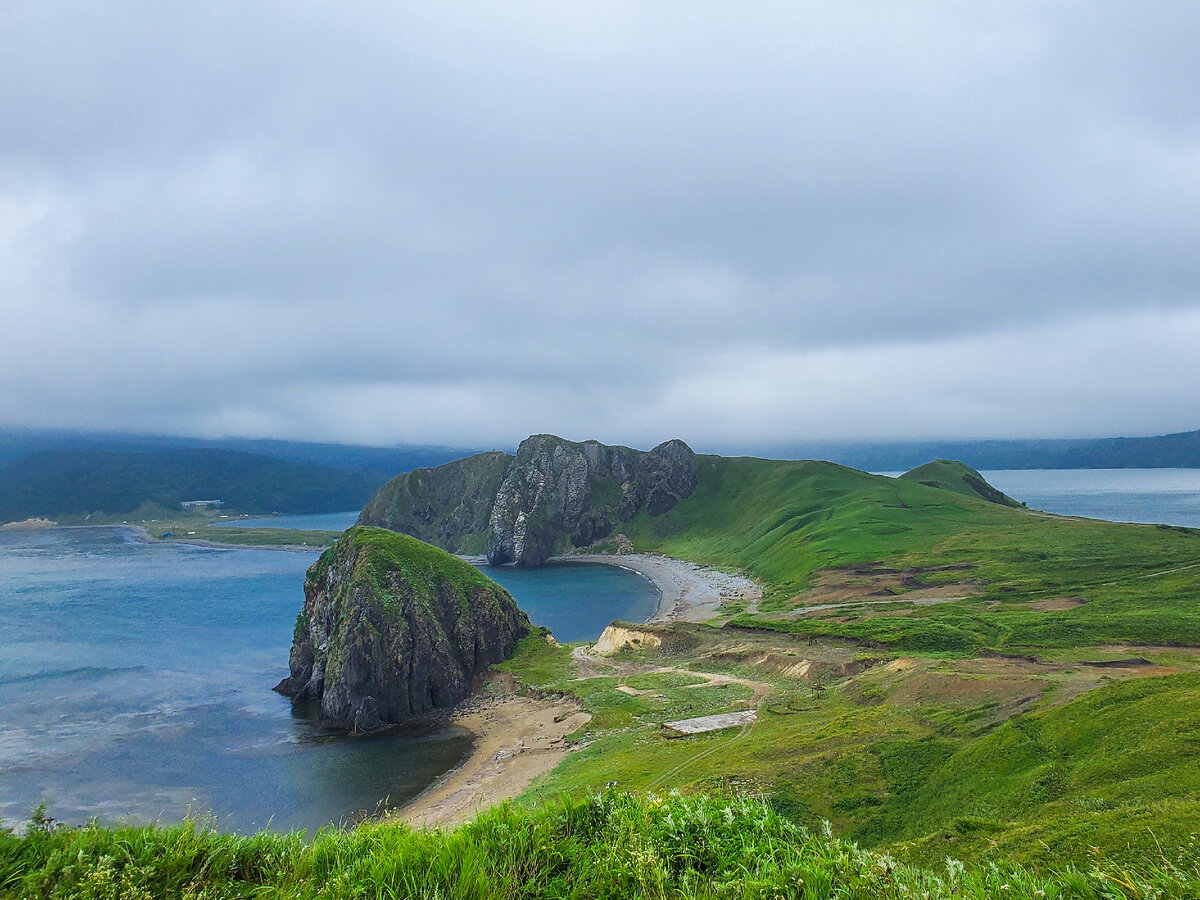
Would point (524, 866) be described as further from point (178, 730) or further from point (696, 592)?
point (696, 592)

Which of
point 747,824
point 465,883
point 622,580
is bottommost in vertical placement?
point 622,580

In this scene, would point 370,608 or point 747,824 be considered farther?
point 370,608

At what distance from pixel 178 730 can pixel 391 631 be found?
25.9 m

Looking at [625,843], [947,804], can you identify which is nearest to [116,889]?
[625,843]

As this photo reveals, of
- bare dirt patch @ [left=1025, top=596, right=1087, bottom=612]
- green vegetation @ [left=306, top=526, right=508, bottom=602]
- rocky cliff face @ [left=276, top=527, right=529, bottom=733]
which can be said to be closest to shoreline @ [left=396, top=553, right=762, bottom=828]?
rocky cliff face @ [left=276, top=527, right=529, bottom=733]

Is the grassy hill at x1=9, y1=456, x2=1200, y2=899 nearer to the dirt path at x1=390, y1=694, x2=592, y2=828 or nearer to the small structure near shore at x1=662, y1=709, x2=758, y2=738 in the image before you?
the small structure near shore at x1=662, y1=709, x2=758, y2=738

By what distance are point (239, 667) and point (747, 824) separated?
110424mm

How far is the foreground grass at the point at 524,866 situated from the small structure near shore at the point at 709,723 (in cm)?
4515

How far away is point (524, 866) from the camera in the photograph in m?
9.61

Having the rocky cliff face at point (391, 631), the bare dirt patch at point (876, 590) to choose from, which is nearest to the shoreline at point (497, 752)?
the rocky cliff face at point (391, 631)

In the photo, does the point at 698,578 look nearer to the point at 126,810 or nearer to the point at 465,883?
the point at 126,810

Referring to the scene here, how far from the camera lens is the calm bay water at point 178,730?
55094 mm

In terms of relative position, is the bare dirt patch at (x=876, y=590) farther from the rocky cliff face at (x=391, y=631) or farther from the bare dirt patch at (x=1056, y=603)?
the rocky cliff face at (x=391, y=631)

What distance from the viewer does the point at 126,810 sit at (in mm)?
52406
